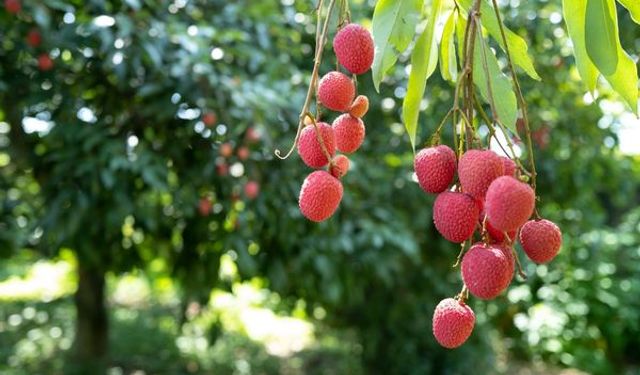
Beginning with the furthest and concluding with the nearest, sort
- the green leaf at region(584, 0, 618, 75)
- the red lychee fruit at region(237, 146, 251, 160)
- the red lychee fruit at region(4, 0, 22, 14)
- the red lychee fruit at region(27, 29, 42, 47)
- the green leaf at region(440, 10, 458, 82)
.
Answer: the red lychee fruit at region(237, 146, 251, 160) < the red lychee fruit at region(27, 29, 42, 47) < the red lychee fruit at region(4, 0, 22, 14) < the green leaf at region(440, 10, 458, 82) < the green leaf at region(584, 0, 618, 75)

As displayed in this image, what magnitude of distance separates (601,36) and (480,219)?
17 centimetres

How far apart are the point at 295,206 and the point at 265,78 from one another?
41 cm

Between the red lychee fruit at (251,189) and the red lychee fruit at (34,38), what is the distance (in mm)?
678

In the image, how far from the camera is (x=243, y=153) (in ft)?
6.86

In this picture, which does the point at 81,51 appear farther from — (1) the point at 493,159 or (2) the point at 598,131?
(2) the point at 598,131

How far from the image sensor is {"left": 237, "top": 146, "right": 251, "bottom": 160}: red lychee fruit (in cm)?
209

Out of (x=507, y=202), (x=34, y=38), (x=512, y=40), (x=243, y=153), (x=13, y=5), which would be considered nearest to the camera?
(x=507, y=202)

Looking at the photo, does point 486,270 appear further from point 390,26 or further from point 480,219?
point 390,26

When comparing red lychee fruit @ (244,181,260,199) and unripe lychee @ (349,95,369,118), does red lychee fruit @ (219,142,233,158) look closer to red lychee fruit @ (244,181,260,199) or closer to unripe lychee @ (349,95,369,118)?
red lychee fruit @ (244,181,260,199)

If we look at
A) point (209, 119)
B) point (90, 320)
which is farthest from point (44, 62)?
point (90, 320)

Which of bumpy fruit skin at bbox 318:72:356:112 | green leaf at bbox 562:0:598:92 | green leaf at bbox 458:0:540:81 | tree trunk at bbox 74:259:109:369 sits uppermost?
green leaf at bbox 562:0:598:92

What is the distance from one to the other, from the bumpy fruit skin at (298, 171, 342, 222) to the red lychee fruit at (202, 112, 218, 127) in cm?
152

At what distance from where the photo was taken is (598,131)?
299cm

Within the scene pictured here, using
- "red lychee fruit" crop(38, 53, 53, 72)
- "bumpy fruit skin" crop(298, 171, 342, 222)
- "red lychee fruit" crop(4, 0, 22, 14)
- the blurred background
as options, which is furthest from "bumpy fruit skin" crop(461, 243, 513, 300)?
"red lychee fruit" crop(38, 53, 53, 72)
